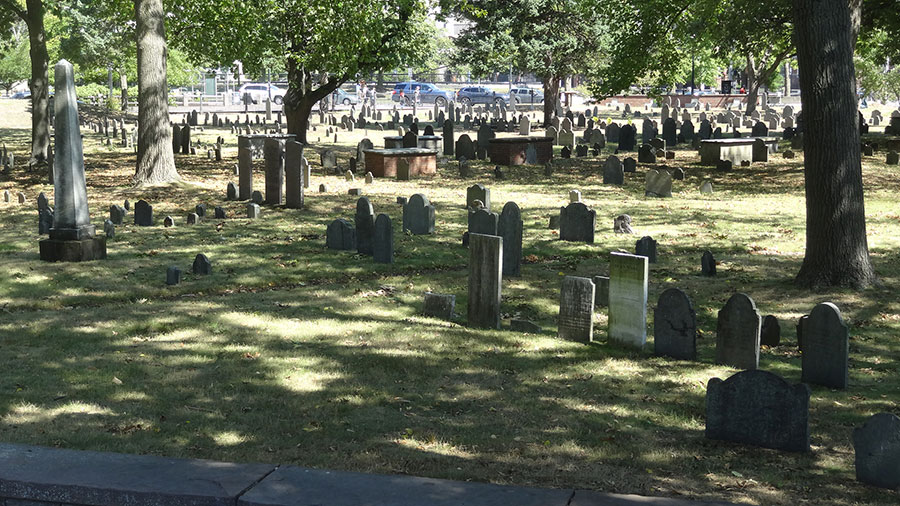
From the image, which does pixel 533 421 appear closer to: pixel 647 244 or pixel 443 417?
pixel 443 417

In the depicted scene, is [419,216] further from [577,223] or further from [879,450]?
[879,450]

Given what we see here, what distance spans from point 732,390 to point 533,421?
4.62ft

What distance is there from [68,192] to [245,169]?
6.52 meters

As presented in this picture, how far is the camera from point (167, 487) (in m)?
5.49

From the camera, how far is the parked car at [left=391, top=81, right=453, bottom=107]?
2905 inches

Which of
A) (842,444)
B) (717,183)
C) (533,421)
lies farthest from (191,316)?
(717,183)

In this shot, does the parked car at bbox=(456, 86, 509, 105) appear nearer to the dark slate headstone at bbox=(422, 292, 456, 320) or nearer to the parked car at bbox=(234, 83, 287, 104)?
the parked car at bbox=(234, 83, 287, 104)

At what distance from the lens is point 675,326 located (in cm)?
877

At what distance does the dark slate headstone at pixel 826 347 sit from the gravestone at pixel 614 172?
1548cm

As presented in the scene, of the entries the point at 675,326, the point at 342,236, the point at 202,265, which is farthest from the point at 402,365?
the point at 342,236

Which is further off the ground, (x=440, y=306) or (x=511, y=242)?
(x=511, y=242)

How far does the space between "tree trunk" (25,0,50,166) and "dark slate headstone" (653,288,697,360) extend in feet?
74.3

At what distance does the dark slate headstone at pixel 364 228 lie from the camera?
539 inches

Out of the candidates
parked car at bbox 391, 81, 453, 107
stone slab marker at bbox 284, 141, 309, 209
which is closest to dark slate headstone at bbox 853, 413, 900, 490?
stone slab marker at bbox 284, 141, 309, 209
